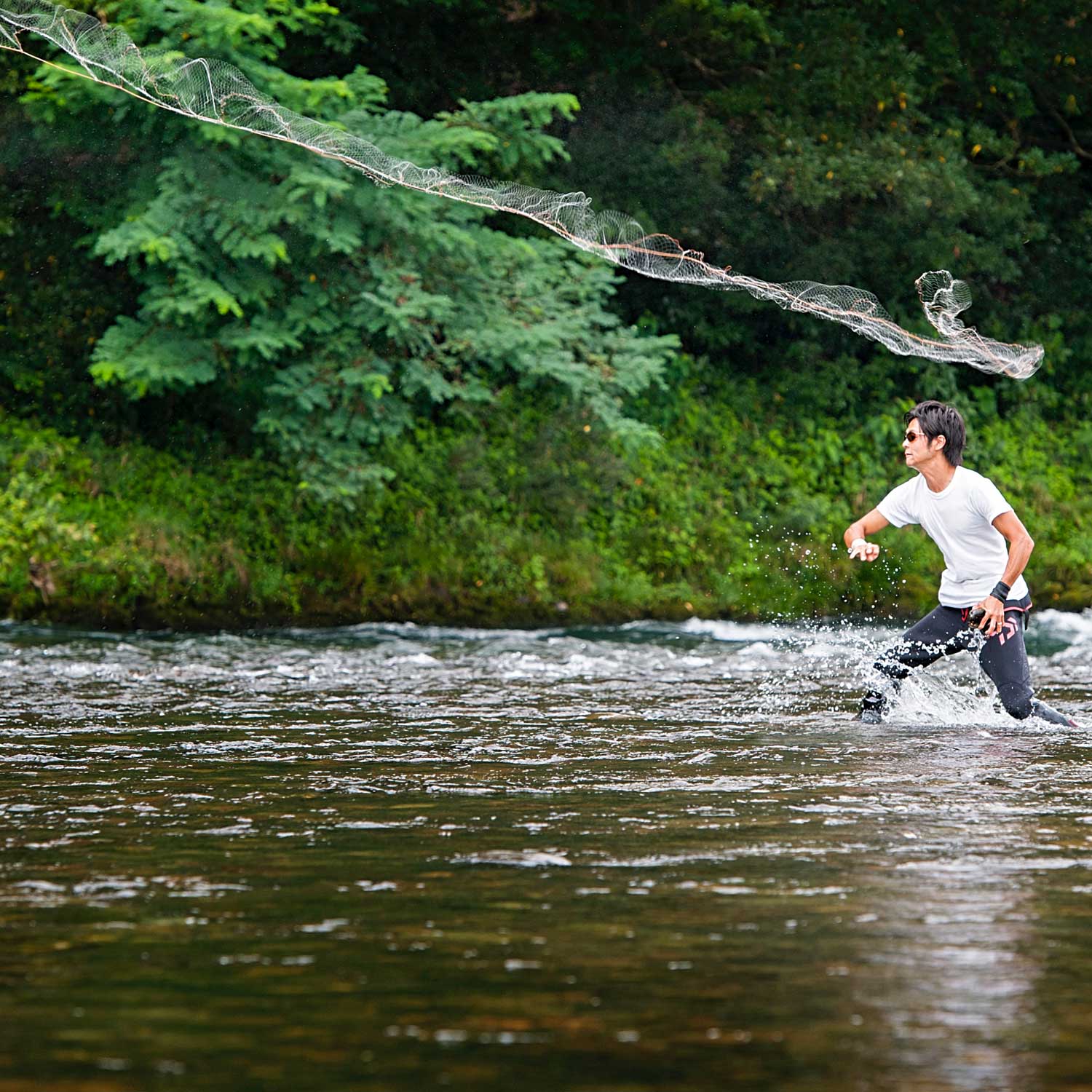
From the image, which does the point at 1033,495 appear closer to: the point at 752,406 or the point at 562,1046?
the point at 752,406

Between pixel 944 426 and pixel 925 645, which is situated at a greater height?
pixel 944 426

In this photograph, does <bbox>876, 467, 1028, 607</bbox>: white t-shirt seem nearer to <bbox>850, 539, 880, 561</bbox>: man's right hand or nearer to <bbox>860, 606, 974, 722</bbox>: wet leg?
<bbox>860, 606, 974, 722</bbox>: wet leg

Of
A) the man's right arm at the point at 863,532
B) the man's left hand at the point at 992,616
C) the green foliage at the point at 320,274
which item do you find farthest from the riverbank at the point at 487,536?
the man's left hand at the point at 992,616

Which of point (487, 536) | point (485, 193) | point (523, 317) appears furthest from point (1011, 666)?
point (487, 536)

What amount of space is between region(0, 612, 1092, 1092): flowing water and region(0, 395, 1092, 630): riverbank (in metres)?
7.18

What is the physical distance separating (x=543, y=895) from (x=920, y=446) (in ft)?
13.4

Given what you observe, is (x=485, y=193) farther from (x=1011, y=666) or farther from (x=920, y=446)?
(x=1011, y=666)

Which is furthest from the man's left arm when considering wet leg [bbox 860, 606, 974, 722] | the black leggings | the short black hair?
the short black hair

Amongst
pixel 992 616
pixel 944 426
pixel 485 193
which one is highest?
pixel 485 193

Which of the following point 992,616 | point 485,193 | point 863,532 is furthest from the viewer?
point 485,193

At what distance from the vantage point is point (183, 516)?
1944 cm

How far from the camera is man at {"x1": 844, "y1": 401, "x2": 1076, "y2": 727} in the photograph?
8852mm

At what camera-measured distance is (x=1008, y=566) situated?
8.84 meters

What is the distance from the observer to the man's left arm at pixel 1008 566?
344 inches
